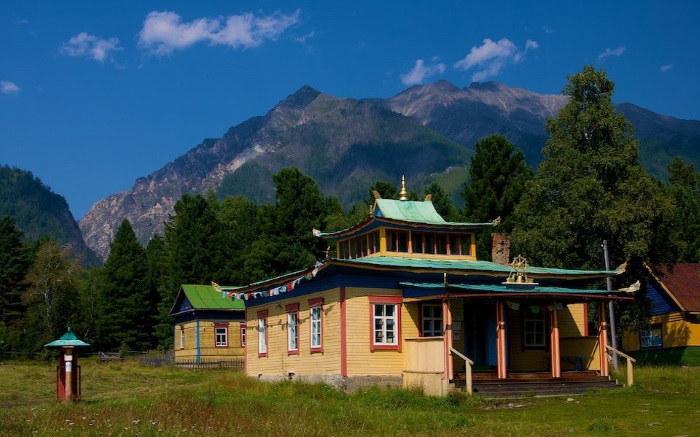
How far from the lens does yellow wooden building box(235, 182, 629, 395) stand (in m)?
29.8

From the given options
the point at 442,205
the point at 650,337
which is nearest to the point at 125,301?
the point at 442,205

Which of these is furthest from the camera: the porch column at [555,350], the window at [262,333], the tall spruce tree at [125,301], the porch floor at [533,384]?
the tall spruce tree at [125,301]

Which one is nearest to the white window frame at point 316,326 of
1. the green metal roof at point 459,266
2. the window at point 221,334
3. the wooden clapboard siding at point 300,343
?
the wooden clapboard siding at point 300,343

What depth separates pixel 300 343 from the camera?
111ft

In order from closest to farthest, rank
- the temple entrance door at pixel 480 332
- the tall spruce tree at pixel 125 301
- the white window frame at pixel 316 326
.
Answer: the white window frame at pixel 316 326 → the temple entrance door at pixel 480 332 → the tall spruce tree at pixel 125 301

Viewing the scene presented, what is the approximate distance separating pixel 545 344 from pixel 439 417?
13.7 m

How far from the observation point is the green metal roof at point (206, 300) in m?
58.8

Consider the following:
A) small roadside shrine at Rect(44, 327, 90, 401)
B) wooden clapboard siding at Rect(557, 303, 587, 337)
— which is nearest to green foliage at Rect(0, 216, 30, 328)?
small roadside shrine at Rect(44, 327, 90, 401)

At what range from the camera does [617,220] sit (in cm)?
4019

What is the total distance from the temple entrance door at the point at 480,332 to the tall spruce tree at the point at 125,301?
154 ft

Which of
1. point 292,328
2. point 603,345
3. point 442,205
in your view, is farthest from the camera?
point 442,205

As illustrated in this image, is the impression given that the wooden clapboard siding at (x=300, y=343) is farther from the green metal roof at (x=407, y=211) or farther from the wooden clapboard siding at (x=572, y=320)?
the wooden clapboard siding at (x=572, y=320)

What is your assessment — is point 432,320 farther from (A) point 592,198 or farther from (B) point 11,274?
A: (B) point 11,274

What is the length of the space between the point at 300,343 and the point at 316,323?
153 centimetres
